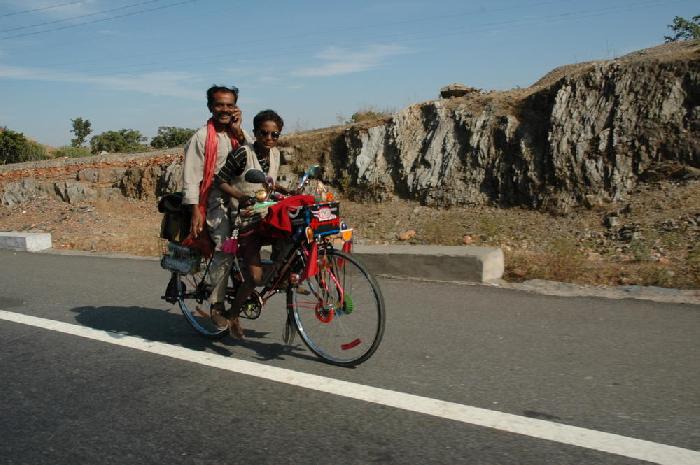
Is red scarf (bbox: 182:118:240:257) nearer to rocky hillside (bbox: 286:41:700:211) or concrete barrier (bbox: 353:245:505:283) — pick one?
concrete barrier (bbox: 353:245:505:283)

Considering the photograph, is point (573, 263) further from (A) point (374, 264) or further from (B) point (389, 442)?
(B) point (389, 442)

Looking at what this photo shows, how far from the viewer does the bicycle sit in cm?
428

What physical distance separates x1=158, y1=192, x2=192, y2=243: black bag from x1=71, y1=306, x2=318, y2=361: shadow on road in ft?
2.99

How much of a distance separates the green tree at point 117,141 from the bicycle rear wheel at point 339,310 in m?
46.2

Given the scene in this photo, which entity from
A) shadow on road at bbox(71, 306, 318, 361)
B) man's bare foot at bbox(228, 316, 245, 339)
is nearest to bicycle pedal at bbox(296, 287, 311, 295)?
shadow on road at bbox(71, 306, 318, 361)

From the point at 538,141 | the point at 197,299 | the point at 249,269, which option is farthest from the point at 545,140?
the point at 249,269

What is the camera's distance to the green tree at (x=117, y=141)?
48.7 metres

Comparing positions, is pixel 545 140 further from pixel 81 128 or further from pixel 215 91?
pixel 81 128

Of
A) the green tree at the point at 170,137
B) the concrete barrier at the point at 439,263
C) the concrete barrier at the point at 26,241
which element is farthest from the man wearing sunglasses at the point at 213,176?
the green tree at the point at 170,137

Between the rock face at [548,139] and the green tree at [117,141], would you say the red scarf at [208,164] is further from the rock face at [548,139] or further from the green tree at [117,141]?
the green tree at [117,141]

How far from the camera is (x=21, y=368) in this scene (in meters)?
4.72

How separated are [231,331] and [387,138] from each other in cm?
1431

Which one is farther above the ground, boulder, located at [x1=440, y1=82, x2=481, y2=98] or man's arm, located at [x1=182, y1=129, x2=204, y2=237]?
boulder, located at [x1=440, y1=82, x2=481, y2=98]

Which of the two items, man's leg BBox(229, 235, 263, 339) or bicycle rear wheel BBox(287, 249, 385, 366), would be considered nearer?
bicycle rear wheel BBox(287, 249, 385, 366)
